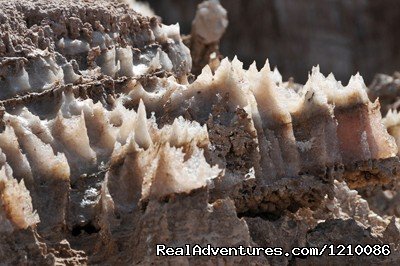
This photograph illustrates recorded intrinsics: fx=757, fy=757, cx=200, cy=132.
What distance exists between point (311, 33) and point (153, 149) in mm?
4801

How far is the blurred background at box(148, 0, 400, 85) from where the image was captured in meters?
6.20

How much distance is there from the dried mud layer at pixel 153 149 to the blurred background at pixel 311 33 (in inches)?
160

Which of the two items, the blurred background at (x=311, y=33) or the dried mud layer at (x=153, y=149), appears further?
the blurred background at (x=311, y=33)

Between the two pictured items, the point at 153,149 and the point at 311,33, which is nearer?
the point at 153,149

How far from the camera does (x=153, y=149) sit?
1705 millimetres

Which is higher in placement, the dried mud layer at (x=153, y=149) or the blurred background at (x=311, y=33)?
the blurred background at (x=311, y=33)

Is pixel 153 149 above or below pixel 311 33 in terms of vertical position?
below

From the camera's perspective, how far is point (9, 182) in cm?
155

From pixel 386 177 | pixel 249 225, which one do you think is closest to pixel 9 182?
pixel 249 225

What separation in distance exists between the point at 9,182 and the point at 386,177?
1027 mm

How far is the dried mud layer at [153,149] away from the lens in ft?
5.29

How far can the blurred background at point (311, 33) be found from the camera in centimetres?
620

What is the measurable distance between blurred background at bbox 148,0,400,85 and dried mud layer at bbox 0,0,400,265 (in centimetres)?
406

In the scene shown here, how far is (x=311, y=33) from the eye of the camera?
631 cm
